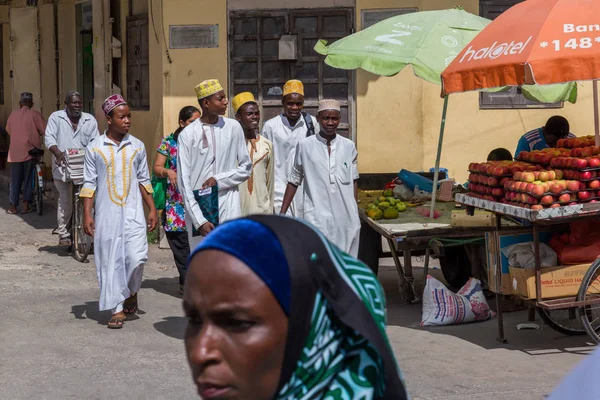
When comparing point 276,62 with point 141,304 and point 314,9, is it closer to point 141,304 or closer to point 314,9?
point 314,9

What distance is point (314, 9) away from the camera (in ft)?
40.8

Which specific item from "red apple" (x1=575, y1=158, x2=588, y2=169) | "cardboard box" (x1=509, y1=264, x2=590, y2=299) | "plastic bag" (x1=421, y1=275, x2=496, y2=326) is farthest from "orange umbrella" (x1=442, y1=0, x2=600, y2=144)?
"plastic bag" (x1=421, y1=275, x2=496, y2=326)

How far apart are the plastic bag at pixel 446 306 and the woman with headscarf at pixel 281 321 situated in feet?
20.6

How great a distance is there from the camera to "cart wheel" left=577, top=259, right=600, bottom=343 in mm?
7133

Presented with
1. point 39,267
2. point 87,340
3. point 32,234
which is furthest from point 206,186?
point 32,234

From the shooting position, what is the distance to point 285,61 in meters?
12.6

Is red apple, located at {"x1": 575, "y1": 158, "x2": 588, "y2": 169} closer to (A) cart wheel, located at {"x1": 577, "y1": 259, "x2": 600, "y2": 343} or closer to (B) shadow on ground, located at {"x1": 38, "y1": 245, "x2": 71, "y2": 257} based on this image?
(A) cart wheel, located at {"x1": 577, "y1": 259, "x2": 600, "y2": 343}

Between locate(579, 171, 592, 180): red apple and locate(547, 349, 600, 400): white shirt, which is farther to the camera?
locate(579, 171, 592, 180): red apple

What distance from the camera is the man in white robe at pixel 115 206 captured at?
8070mm

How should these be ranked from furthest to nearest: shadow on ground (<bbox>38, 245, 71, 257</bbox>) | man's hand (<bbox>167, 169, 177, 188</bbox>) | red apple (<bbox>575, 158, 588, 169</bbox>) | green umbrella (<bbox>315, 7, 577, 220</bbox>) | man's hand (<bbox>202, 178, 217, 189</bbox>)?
shadow on ground (<bbox>38, 245, 71, 257</bbox>), man's hand (<bbox>167, 169, 177, 188</bbox>), green umbrella (<bbox>315, 7, 577, 220</bbox>), man's hand (<bbox>202, 178, 217, 189</bbox>), red apple (<bbox>575, 158, 588, 169</bbox>)

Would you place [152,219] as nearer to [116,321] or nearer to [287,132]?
[116,321]

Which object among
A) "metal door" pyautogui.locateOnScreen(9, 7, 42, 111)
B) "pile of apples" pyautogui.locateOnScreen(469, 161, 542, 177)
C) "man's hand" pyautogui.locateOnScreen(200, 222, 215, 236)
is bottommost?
"man's hand" pyautogui.locateOnScreen(200, 222, 215, 236)

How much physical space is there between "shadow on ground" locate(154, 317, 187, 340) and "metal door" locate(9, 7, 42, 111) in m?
10.6

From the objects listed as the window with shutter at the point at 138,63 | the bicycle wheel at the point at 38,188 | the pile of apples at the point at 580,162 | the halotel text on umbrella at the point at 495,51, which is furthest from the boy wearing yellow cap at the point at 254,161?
the bicycle wheel at the point at 38,188
